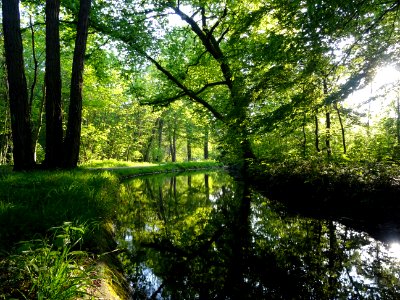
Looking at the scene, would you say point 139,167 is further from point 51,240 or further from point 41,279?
point 41,279

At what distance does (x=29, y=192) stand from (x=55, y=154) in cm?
412

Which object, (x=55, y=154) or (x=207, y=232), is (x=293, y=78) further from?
(x=55, y=154)

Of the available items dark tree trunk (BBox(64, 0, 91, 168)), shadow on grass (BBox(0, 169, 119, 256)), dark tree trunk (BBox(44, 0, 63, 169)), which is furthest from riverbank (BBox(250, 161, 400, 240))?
dark tree trunk (BBox(44, 0, 63, 169))

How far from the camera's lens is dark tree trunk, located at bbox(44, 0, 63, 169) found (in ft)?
29.6

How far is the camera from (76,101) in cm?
940

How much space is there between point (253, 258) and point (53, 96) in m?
7.69

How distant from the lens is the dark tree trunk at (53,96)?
29.6 feet

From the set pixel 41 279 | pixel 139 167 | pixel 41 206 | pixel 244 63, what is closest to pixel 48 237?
pixel 41 206

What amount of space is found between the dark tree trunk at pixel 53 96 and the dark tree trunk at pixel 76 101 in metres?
0.26

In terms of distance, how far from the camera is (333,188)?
8625 millimetres

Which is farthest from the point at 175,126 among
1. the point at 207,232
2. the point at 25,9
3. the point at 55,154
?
the point at 207,232

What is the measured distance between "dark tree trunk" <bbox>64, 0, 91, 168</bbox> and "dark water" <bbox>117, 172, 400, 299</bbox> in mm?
2746

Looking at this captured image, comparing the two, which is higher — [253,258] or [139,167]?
[139,167]

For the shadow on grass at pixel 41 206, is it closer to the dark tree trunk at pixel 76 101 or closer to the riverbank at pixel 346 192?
the dark tree trunk at pixel 76 101
